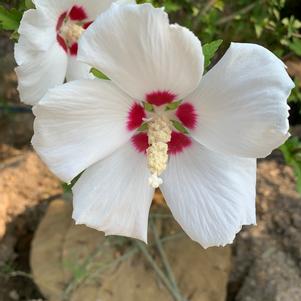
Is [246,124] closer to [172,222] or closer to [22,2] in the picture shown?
[22,2]

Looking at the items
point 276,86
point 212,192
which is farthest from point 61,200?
point 276,86

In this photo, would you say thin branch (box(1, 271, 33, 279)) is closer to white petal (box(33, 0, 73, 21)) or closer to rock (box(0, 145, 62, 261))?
rock (box(0, 145, 62, 261))

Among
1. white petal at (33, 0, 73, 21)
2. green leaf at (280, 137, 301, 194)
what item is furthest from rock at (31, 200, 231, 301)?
white petal at (33, 0, 73, 21)

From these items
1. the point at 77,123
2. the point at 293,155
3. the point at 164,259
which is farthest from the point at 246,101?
the point at 164,259

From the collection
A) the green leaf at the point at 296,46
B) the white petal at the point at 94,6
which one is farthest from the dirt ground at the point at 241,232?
the white petal at the point at 94,6

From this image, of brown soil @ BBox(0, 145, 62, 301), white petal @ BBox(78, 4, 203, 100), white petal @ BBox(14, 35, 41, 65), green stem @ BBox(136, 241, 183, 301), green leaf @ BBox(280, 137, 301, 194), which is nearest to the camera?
white petal @ BBox(78, 4, 203, 100)
